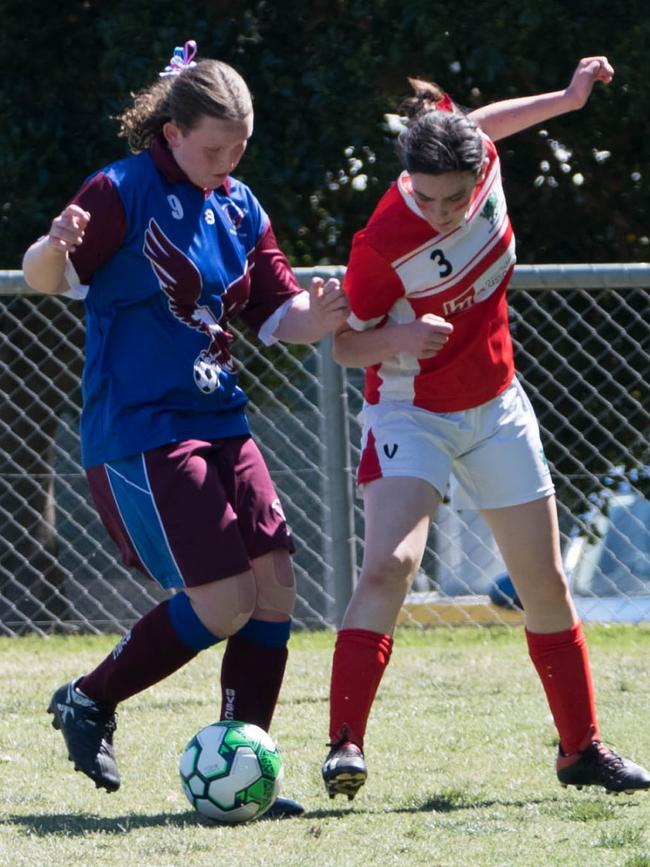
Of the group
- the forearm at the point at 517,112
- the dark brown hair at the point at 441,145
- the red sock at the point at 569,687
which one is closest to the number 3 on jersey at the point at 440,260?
the dark brown hair at the point at 441,145

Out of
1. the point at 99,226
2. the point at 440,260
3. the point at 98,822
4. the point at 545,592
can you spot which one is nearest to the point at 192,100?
the point at 99,226

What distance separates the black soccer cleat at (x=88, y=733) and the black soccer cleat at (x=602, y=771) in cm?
113

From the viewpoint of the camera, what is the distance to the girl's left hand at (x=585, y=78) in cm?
404

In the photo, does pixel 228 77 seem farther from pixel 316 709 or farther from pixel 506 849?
pixel 316 709

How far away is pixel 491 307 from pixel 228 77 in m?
0.88

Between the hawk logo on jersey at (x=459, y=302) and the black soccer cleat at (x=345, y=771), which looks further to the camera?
the hawk logo on jersey at (x=459, y=302)

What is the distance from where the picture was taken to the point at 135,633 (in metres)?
3.78

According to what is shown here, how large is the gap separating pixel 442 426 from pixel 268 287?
1.99 feet

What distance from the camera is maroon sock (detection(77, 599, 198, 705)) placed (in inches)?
147

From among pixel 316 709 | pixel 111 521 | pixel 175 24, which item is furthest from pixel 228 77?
pixel 175 24

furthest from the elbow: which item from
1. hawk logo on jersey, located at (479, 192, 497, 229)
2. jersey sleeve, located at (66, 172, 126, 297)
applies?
jersey sleeve, located at (66, 172, 126, 297)

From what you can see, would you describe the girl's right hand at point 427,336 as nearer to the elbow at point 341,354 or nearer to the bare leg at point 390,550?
the elbow at point 341,354

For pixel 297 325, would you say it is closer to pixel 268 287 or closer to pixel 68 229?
pixel 268 287

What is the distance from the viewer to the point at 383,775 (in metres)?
4.10
